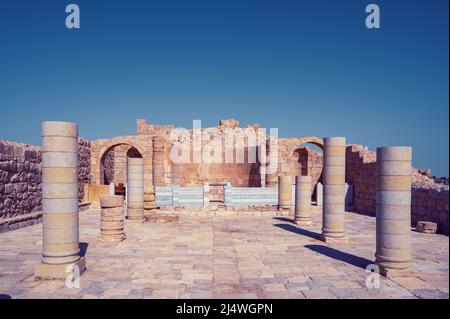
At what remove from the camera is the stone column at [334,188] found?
9695 millimetres

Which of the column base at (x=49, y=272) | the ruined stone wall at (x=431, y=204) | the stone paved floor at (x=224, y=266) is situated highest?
the ruined stone wall at (x=431, y=204)

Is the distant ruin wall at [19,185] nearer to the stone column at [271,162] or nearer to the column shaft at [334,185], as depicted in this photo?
the column shaft at [334,185]

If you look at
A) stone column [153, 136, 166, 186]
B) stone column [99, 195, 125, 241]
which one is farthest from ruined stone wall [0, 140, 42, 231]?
→ stone column [153, 136, 166, 186]

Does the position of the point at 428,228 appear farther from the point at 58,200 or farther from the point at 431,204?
the point at 58,200

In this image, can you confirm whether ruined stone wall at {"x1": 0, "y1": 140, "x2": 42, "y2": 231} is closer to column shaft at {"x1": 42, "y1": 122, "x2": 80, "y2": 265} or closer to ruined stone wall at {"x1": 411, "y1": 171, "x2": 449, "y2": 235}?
column shaft at {"x1": 42, "y1": 122, "x2": 80, "y2": 265}

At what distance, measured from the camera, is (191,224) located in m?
12.8

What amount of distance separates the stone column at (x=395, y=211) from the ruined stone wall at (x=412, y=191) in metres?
5.64

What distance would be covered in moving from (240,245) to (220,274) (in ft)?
8.96

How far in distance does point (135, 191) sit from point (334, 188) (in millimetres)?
7261

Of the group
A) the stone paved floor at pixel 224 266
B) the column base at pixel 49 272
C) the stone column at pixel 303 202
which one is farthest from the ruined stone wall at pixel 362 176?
the column base at pixel 49 272

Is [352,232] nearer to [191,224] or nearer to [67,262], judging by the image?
[191,224]

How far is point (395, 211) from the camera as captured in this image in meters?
6.70

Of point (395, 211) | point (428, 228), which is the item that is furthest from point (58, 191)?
point (428, 228)
